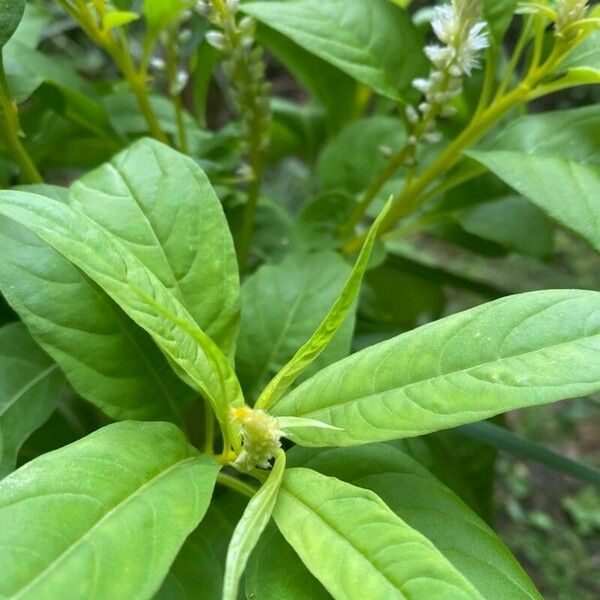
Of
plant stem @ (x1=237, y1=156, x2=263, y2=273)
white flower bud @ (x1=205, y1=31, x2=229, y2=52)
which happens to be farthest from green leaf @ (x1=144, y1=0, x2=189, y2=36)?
plant stem @ (x1=237, y1=156, x2=263, y2=273)

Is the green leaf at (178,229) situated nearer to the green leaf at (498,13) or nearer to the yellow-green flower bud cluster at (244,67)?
the yellow-green flower bud cluster at (244,67)

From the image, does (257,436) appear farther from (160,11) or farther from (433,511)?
(160,11)

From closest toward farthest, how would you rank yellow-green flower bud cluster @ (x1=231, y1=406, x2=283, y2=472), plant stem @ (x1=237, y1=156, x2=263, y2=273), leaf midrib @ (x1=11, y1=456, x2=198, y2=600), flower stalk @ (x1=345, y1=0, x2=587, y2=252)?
leaf midrib @ (x1=11, y1=456, x2=198, y2=600) → yellow-green flower bud cluster @ (x1=231, y1=406, x2=283, y2=472) → flower stalk @ (x1=345, y1=0, x2=587, y2=252) → plant stem @ (x1=237, y1=156, x2=263, y2=273)

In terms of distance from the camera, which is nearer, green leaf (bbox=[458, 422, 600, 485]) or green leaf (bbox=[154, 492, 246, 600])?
green leaf (bbox=[154, 492, 246, 600])

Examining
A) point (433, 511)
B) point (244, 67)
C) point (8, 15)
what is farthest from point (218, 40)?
point (433, 511)

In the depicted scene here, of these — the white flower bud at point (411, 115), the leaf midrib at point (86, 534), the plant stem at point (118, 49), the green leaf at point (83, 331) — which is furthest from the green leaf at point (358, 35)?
the leaf midrib at point (86, 534)

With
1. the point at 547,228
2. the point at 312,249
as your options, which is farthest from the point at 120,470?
the point at 547,228

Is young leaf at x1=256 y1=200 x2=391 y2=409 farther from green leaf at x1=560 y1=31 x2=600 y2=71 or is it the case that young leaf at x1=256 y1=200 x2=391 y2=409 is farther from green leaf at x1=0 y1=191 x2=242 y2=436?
green leaf at x1=560 y1=31 x2=600 y2=71
